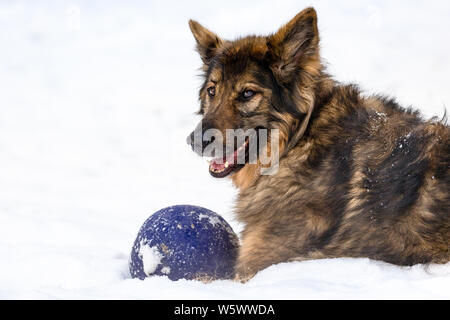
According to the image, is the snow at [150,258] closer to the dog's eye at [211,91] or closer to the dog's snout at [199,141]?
the dog's snout at [199,141]

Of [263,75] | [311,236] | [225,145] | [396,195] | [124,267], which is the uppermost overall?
[263,75]

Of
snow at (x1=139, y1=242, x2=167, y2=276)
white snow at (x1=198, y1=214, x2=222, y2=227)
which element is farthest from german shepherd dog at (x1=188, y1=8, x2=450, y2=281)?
snow at (x1=139, y1=242, x2=167, y2=276)

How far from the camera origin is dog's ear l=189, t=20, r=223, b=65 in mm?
5617

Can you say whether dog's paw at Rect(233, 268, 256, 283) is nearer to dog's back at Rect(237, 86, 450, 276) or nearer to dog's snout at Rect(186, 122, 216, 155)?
dog's back at Rect(237, 86, 450, 276)

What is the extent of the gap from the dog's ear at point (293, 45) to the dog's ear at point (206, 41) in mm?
753

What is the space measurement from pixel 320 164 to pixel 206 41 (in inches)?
69.2

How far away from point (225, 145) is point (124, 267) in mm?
1682

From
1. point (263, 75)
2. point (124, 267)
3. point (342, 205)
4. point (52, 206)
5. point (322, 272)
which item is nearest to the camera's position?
point (322, 272)

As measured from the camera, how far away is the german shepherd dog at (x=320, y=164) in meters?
4.20

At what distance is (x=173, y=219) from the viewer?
5.08 m

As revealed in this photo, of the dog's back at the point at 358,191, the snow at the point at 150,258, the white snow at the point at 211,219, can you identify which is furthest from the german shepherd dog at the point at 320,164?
the snow at the point at 150,258
